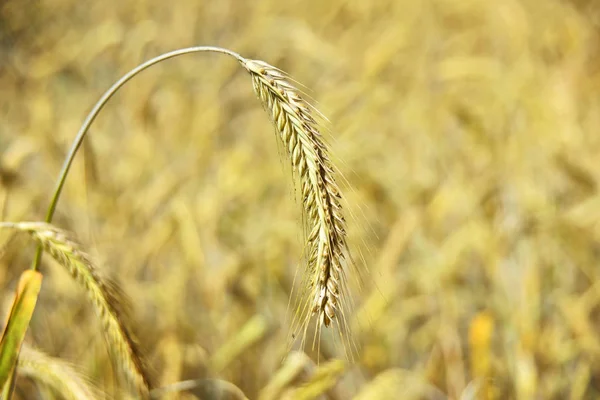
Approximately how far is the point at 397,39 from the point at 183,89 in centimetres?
135

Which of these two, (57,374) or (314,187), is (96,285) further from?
(314,187)

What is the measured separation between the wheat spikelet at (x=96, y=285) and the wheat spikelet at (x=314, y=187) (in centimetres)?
33

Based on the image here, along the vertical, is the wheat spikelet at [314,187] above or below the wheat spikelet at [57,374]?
above

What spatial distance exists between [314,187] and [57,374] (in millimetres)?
626

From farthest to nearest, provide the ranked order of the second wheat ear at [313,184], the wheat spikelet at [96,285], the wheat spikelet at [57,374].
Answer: the wheat spikelet at [57,374], the wheat spikelet at [96,285], the second wheat ear at [313,184]

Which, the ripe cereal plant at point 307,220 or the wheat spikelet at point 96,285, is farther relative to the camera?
the wheat spikelet at point 96,285

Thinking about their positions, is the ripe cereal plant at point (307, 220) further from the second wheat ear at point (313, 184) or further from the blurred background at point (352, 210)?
the blurred background at point (352, 210)

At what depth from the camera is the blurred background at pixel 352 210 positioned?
2219 millimetres

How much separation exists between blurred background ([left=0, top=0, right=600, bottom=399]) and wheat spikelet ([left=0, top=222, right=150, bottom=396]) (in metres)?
0.18

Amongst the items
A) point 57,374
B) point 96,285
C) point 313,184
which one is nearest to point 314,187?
point 313,184

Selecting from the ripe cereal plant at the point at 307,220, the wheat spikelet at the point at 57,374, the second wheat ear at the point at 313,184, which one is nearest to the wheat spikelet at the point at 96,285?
the ripe cereal plant at the point at 307,220

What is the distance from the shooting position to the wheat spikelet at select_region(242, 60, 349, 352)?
986 mm

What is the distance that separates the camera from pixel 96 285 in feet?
3.65

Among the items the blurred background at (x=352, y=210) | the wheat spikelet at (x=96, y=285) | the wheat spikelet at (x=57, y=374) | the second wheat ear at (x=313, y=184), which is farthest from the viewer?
the blurred background at (x=352, y=210)
